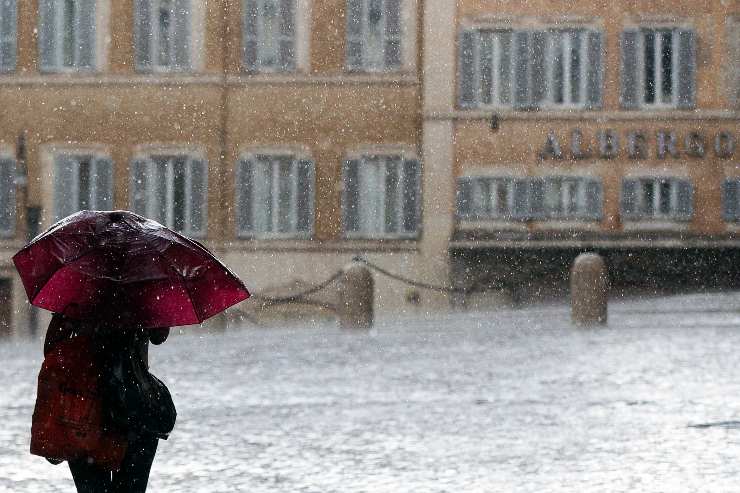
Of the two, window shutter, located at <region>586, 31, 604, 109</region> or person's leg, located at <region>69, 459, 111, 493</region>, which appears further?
window shutter, located at <region>586, 31, 604, 109</region>

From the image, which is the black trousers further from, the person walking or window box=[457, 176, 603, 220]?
window box=[457, 176, 603, 220]

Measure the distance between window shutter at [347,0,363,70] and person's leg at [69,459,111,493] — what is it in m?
23.2

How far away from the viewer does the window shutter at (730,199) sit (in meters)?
27.3

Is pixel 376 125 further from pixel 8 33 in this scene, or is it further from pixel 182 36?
pixel 8 33

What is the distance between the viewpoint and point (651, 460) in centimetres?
867

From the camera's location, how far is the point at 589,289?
66.1 ft

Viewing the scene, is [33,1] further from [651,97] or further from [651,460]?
[651,460]

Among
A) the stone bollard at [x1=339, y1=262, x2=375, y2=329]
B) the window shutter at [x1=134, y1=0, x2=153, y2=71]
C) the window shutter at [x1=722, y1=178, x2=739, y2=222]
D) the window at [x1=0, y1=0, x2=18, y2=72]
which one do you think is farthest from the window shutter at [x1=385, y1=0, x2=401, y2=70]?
→ the stone bollard at [x1=339, y1=262, x2=375, y2=329]

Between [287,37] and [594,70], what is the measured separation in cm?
548

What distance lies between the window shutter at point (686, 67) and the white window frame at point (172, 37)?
8.50 metres

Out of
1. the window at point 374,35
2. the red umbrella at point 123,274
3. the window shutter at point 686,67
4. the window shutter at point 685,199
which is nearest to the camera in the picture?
the red umbrella at point 123,274

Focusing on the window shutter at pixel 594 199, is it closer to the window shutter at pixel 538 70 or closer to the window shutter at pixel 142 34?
the window shutter at pixel 538 70

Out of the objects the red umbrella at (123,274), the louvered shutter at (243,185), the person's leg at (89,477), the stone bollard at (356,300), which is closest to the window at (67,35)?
the louvered shutter at (243,185)

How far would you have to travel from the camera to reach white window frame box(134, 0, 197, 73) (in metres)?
27.6
